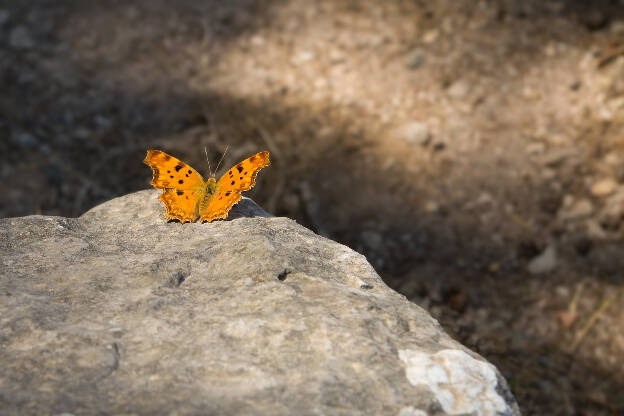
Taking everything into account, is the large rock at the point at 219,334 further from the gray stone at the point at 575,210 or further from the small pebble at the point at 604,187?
the small pebble at the point at 604,187

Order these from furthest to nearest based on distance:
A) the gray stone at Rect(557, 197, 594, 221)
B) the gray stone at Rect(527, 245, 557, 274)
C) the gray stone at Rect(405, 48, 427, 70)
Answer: the gray stone at Rect(405, 48, 427, 70), the gray stone at Rect(557, 197, 594, 221), the gray stone at Rect(527, 245, 557, 274)

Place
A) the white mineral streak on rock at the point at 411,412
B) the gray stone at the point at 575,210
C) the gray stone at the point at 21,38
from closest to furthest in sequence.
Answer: the white mineral streak on rock at the point at 411,412 < the gray stone at the point at 575,210 < the gray stone at the point at 21,38

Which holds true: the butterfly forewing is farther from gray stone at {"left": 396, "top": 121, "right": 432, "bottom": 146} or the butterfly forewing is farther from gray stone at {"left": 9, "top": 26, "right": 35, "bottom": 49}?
gray stone at {"left": 9, "top": 26, "right": 35, "bottom": 49}

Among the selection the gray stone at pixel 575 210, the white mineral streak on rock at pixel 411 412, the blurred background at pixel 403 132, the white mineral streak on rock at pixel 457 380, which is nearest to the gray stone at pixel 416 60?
the blurred background at pixel 403 132

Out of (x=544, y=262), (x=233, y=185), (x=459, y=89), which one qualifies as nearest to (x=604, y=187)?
(x=544, y=262)

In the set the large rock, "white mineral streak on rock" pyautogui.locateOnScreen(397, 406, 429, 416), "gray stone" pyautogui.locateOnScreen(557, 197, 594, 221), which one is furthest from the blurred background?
"white mineral streak on rock" pyautogui.locateOnScreen(397, 406, 429, 416)

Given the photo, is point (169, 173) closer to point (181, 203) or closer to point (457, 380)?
point (181, 203)
